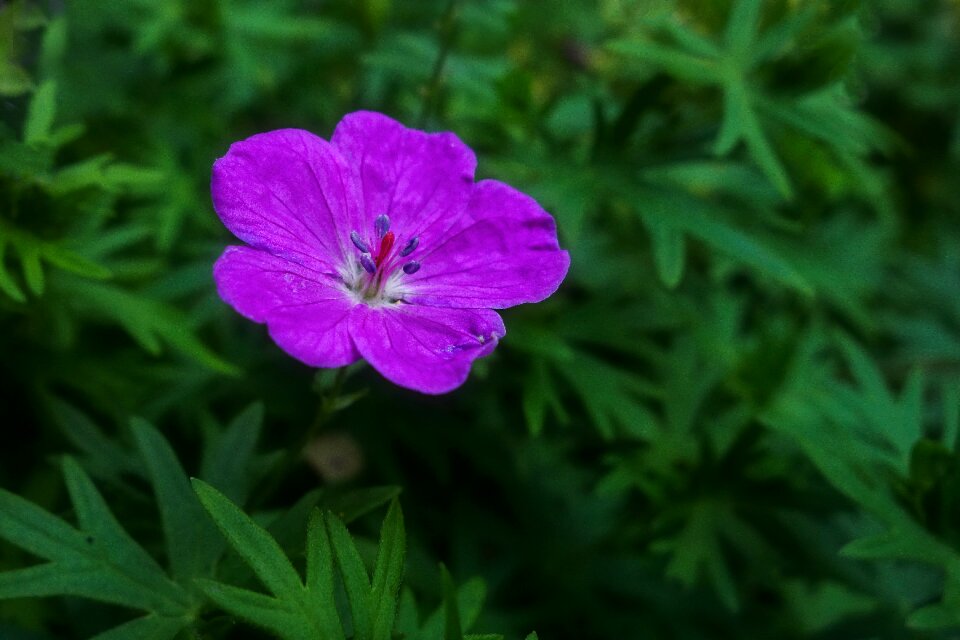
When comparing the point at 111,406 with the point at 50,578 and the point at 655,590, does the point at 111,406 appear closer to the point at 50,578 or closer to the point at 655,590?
the point at 50,578

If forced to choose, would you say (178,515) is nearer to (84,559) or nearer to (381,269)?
(84,559)

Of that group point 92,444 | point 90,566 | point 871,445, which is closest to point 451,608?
point 90,566

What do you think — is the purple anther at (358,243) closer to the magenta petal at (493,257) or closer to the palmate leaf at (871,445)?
the magenta petal at (493,257)

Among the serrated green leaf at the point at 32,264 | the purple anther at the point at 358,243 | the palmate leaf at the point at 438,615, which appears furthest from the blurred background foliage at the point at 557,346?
the palmate leaf at the point at 438,615

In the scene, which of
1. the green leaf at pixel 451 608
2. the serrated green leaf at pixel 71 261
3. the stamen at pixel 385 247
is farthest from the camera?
the serrated green leaf at pixel 71 261

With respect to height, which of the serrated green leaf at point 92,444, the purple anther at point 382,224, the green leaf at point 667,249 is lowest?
the serrated green leaf at point 92,444

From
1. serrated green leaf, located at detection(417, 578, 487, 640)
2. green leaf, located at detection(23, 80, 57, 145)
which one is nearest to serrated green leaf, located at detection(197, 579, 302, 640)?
serrated green leaf, located at detection(417, 578, 487, 640)

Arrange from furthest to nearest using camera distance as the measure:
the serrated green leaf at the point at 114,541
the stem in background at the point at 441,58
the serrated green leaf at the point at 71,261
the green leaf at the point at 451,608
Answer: the stem in background at the point at 441,58 < the serrated green leaf at the point at 71,261 < the serrated green leaf at the point at 114,541 < the green leaf at the point at 451,608
